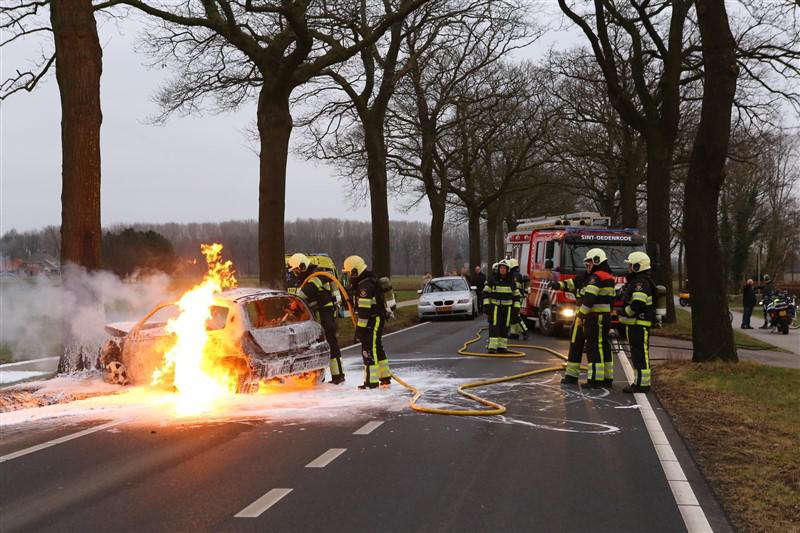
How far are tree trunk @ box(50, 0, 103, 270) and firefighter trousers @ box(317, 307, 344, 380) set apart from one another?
4.04 metres

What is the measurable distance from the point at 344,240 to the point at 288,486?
124 meters

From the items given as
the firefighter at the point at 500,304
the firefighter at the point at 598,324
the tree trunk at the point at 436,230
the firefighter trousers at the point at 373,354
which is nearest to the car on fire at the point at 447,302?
the firefighter at the point at 500,304

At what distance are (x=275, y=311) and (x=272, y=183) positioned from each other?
25.4 feet

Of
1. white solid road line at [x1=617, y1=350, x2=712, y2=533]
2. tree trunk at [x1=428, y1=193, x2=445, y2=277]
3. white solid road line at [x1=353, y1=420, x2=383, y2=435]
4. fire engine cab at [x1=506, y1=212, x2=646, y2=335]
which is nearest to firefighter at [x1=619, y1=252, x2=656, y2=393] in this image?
white solid road line at [x1=617, y1=350, x2=712, y2=533]

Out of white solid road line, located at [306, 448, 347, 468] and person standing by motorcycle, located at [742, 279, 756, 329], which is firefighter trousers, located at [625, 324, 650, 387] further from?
person standing by motorcycle, located at [742, 279, 756, 329]

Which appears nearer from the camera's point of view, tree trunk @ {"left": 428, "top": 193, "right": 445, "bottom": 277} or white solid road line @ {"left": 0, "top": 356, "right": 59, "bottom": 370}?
white solid road line @ {"left": 0, "top": 356, "right": 59, "bottom": 370}

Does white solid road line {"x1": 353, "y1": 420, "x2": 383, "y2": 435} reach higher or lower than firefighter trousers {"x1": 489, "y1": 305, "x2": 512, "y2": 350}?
lower

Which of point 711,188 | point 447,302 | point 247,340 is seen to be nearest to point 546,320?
point 711,188

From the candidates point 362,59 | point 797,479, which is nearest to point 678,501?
point 797,479

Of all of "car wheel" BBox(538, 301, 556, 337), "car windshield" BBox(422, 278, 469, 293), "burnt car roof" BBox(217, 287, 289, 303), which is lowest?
"car wheel" BBox(538, 301, 556, 337)

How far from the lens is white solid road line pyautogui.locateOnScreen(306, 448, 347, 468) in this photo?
632 centimetres

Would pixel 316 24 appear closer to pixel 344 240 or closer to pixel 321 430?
pixel 321 430

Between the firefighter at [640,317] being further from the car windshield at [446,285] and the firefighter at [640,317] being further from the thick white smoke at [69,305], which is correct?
the car windshield at [446,285]

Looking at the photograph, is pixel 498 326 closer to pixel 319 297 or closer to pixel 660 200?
pixel 319 297
